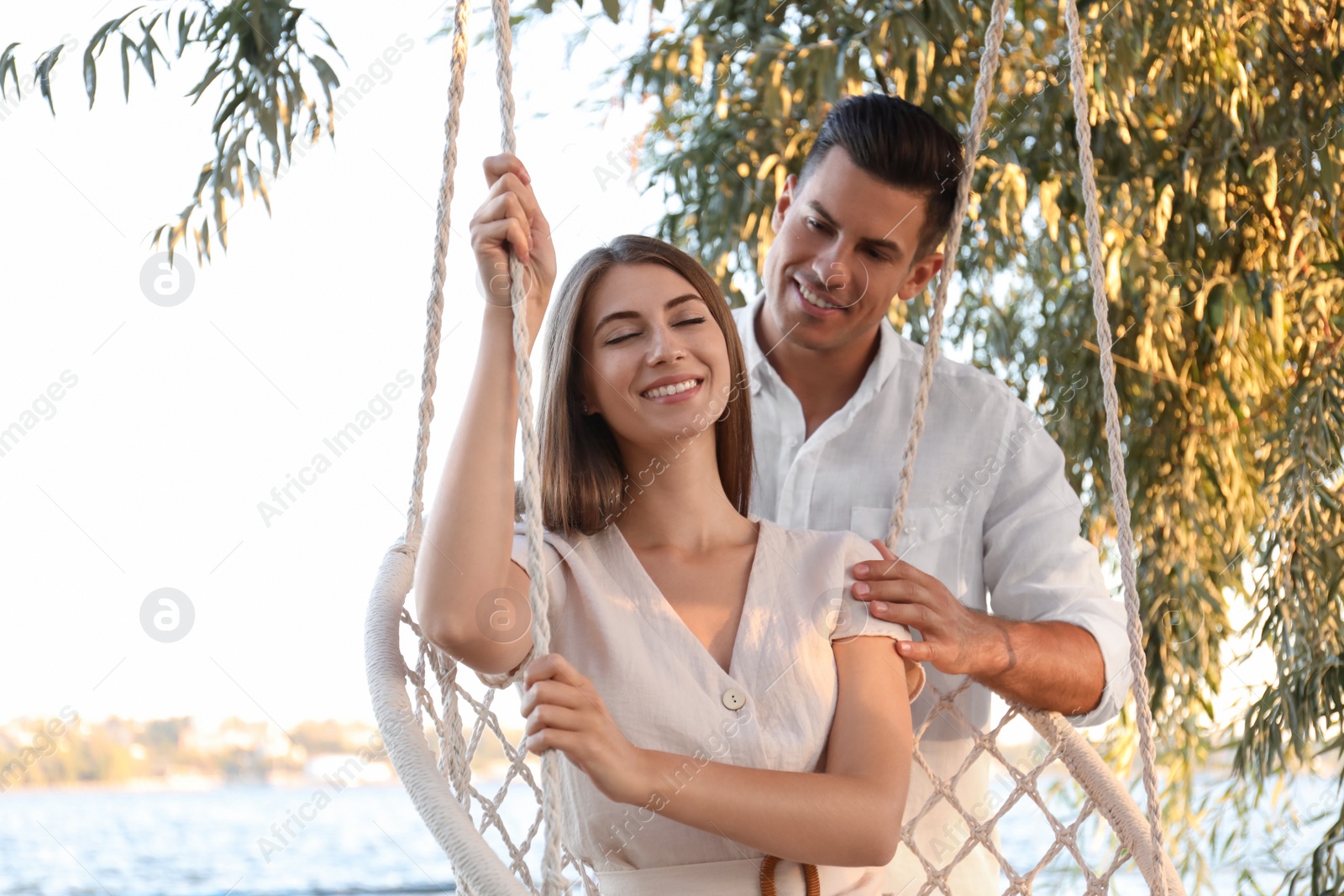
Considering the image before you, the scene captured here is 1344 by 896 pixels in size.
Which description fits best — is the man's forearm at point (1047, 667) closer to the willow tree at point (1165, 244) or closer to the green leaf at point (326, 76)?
the willow tree at point (1165, 244)

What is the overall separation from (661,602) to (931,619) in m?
0.25

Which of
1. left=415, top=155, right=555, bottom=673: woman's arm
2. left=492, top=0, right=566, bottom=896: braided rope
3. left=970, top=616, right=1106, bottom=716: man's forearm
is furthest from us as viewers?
left=970, top=616, right=1106, bottom=716: man's forearm

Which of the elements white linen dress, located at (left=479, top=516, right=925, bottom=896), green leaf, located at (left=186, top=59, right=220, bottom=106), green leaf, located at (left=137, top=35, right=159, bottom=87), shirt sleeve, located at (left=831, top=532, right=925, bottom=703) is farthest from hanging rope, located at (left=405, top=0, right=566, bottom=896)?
green leaf, located at (left=137, top=35, right=159, bottom=87)

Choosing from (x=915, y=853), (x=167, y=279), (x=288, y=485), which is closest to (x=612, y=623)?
(x=915, y=853)

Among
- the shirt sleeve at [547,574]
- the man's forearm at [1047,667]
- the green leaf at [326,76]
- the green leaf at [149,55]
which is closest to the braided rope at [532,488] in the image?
the shirt sleeve at [547,574]

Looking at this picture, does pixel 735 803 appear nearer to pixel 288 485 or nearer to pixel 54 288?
pixel 288 485

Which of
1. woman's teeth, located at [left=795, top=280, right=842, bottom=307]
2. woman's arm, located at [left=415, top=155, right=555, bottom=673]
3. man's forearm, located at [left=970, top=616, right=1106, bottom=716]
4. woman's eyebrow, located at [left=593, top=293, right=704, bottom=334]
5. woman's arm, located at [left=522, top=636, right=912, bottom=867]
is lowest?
woman's arm, located at [left=522, top=636, right=912, bottom=867]

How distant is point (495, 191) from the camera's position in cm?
82

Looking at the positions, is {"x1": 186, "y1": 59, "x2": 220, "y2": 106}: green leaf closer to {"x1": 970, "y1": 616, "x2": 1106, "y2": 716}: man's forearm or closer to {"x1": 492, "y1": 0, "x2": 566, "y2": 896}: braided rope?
{"x1": 492, "y1": 0, "x2": 566, "y2": 896}: braided rope

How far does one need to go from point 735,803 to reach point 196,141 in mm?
1363

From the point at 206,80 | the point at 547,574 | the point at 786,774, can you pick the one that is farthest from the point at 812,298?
the point at 206,80

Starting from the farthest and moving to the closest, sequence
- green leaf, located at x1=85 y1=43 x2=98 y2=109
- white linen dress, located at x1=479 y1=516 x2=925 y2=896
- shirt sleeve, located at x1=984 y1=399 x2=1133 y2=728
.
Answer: green leaf, located at x1=85 y1=43 x2=98 y2=109 < shirt sleeve, located at x1=984 y1=399 x2=1133 y2=728 < white linen dress, located at x1=479 y1=516 x2=925 y2=896

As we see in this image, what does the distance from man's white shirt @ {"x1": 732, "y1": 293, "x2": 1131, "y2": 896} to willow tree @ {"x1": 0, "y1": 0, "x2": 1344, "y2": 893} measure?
21.6 inches

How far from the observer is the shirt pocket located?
4.47 feet
